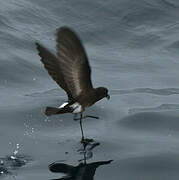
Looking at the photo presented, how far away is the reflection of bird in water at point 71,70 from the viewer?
6.39 m

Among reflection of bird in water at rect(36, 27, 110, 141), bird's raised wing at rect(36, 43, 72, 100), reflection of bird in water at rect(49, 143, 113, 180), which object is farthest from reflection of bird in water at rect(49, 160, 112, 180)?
bird's raised wing at rect(36, 43, 72, 100)

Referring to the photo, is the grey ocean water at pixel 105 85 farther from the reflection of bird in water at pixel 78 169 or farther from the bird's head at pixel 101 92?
the bird's head at pixel 101 92

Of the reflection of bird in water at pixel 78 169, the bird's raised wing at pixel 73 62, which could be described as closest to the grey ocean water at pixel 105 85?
the reflection of bird in water at pixel 78 169

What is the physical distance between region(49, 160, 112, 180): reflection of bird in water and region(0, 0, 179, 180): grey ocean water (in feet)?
0.24

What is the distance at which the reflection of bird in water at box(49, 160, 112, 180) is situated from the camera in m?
6.88

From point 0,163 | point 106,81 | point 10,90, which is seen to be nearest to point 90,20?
point 106,81

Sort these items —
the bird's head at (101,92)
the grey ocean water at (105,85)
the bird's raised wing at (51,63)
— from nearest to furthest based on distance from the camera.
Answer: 1. the bird's raised wing at (51,63)
2. the bird's head at (101,92)
3. the grey ocean water at (105,85)

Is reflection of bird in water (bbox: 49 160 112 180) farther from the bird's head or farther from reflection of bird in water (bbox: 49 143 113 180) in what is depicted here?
the bird's head

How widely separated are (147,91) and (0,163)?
407 centimetres

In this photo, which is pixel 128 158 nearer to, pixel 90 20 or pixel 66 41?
pixel 66 41

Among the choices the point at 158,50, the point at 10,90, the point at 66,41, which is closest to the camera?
the point at 66,41

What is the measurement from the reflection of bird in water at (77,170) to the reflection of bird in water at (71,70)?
61cm

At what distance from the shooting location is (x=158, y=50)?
12.9 m

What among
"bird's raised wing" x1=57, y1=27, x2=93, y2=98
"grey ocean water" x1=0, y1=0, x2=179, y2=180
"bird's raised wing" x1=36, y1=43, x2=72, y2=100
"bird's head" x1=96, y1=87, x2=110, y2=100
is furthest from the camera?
"grey ocean water" x1=0, y1=0, x2=179, y2=180
